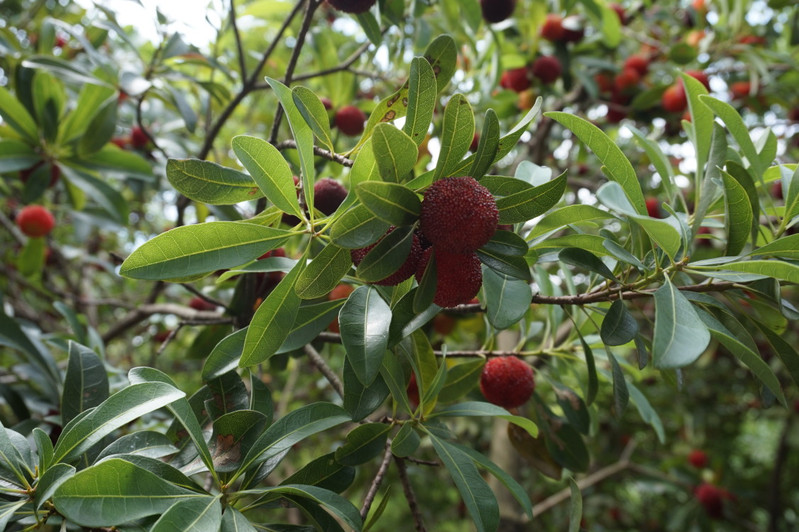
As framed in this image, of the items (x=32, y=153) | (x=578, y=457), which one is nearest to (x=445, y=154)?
(x=578, y=457)

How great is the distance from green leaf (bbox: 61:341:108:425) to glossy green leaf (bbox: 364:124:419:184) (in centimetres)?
58

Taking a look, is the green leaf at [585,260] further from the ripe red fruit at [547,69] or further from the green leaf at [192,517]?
the ripe red fruit at [547,69]

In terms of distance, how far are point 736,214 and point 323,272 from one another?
513 mm

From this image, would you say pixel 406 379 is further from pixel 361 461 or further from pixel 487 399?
pixel 487 399

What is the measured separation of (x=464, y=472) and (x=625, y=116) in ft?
6.26

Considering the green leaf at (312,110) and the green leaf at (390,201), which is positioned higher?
the green leaf at (312,110)

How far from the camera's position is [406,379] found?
0.87 metres

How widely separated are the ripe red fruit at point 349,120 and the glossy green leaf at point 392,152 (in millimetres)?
884

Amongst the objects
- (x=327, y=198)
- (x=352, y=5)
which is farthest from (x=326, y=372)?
(x=352, y=5)

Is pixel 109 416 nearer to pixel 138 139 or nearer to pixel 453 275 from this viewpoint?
pixel 453 275

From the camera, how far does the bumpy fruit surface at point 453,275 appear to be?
2.21 ft

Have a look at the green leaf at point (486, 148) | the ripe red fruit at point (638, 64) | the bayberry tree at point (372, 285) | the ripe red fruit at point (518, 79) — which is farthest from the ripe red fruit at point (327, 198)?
the ripe red fruit at point (638, 64)

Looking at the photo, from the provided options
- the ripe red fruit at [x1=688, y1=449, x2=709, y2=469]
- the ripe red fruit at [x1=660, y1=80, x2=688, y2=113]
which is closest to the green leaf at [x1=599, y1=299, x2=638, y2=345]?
the ripe red fruit at [x1=660, y1=80, x2=688, y2=113]

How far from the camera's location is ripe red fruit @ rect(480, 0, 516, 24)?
1479 mm
